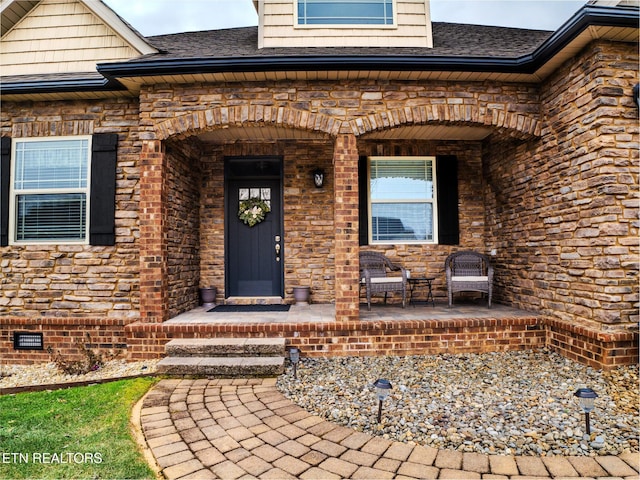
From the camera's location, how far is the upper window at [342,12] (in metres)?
5.38

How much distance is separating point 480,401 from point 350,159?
2843mm

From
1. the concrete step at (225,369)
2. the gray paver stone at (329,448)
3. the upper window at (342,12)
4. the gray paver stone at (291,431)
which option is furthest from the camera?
the upper window at (342,12)

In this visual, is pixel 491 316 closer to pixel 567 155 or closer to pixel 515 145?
pixel 567 155

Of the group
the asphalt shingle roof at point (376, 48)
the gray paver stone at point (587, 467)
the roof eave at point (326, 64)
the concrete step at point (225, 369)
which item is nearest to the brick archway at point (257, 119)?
the roof eave at point (326, 64)

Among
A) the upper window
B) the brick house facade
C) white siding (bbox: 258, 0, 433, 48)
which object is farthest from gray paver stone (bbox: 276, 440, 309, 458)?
the upper window

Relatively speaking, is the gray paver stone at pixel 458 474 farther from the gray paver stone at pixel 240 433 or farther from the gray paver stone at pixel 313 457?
the gray paver stone at pixel 240 433

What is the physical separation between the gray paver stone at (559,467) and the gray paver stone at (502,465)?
19 centimetres

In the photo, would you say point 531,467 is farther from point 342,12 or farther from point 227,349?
point 342,12

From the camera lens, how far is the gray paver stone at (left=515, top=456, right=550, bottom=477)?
201cm

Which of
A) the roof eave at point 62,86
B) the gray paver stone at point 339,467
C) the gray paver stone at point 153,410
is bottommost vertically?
the gray paver stone at point 339,467

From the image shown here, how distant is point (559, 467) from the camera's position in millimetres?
2066

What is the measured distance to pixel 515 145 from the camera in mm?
5008

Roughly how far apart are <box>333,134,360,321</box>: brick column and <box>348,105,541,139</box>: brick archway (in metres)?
0.24

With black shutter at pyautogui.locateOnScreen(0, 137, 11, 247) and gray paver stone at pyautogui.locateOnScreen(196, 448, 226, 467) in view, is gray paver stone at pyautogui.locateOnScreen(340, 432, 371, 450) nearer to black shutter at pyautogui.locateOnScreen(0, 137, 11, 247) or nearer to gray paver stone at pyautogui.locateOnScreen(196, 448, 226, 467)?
gray paver stone at pyautogui.locateOnScreen(196, 448, 226, 467)
